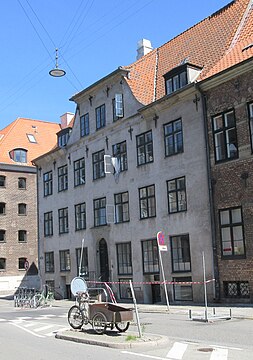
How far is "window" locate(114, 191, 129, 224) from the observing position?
29750 millimetres

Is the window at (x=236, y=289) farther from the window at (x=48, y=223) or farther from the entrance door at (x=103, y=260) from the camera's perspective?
the window at (x=48, y=223)

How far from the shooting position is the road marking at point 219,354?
9.85 meters

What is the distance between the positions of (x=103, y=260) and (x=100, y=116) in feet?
30.7

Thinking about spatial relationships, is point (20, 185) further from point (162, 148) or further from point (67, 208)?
point (162, 148)

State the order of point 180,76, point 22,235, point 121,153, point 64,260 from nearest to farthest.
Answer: point 180,76, point 121,153, point 64,260, point 22,235

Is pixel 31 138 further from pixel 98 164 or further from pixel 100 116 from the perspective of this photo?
pixel 98 164

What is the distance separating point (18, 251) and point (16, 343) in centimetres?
3936

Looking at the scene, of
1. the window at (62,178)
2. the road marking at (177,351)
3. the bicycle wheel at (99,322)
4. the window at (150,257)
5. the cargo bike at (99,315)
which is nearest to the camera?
the road marking at (177,351)

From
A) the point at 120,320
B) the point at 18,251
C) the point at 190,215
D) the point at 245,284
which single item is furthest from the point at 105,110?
the point at 18,251

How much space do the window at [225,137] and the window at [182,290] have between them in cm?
630

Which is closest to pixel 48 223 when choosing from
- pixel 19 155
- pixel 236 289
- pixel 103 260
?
pixel 103 260

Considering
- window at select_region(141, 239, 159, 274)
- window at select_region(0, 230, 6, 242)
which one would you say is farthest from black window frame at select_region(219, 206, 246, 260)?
window at select_region(0, 230, 6, 242)

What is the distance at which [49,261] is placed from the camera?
38.6m

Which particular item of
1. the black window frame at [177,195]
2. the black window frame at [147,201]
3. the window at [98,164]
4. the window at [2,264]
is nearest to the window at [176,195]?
the black window frame at [177,195]
